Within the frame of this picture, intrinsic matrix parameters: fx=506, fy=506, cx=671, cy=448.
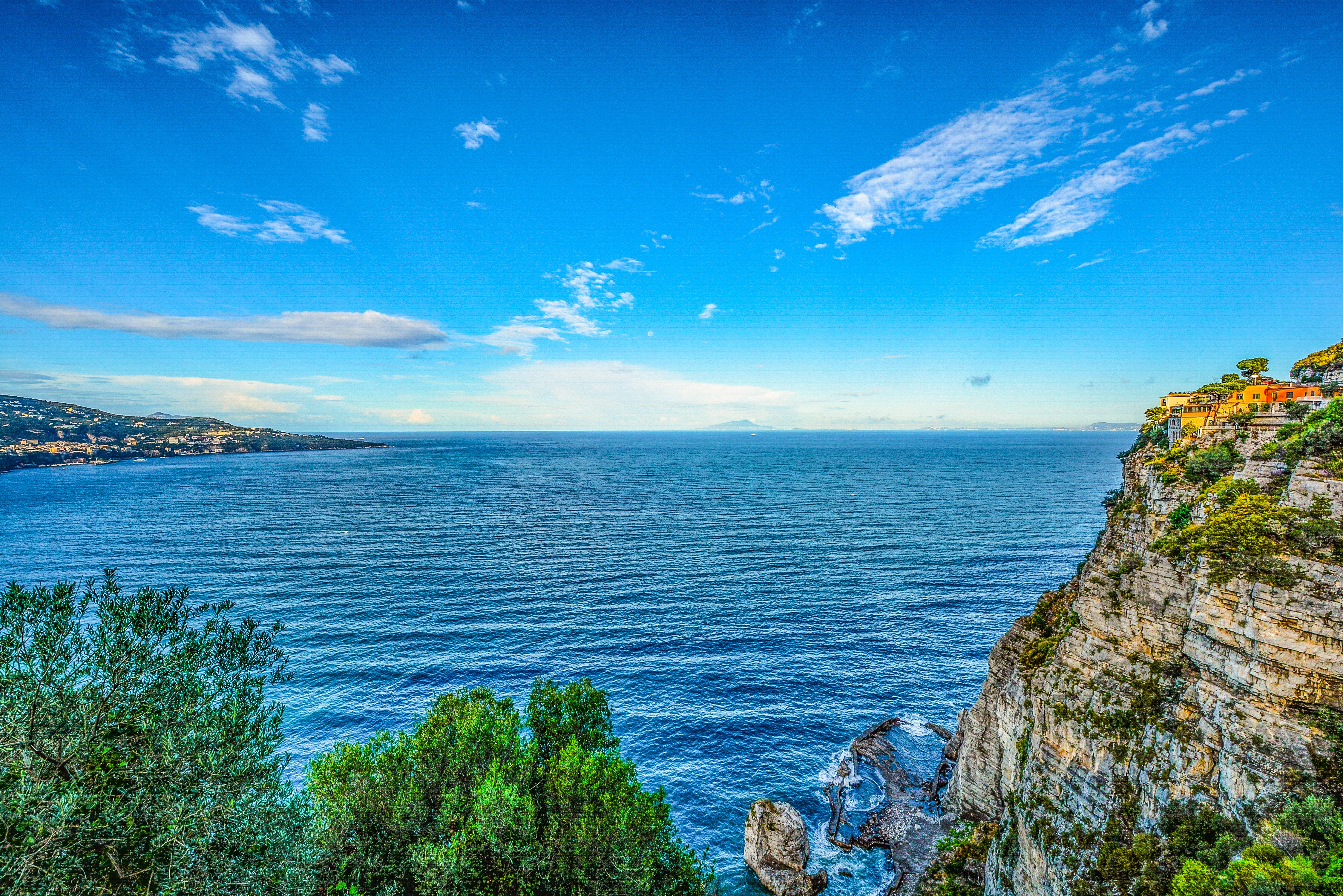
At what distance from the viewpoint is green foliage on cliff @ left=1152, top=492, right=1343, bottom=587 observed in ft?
58.6

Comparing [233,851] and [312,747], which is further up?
[233,851]

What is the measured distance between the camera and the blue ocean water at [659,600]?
42.8m

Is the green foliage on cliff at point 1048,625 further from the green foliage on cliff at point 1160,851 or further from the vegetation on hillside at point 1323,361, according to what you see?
the vegetation on hillside at point 1323,361

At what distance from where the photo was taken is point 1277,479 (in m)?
22.7

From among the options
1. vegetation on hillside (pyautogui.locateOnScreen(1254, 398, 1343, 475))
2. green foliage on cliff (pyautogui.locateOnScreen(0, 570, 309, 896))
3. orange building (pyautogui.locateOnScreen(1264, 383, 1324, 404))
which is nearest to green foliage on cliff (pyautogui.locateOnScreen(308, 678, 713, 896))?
green foliage on cliff (pyautogui.locateOnScreen(0, 570, 309, 896))

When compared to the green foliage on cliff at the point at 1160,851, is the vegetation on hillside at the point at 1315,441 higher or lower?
higher

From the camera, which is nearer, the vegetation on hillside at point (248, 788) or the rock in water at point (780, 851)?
the vegetation on hillside at point (248, 788)

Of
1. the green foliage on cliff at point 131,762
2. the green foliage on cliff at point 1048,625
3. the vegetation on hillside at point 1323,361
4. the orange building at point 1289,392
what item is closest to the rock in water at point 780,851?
the green foliage on cliff at point 1048,625

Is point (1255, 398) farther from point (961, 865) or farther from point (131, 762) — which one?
point (131, 762)

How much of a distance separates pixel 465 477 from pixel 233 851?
188220 millimetres

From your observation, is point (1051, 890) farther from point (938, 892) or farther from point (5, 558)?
point (5, 558)

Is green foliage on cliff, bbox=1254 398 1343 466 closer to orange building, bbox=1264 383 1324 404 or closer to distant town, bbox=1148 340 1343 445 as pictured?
distant town, bbox=1148 340 1343 445

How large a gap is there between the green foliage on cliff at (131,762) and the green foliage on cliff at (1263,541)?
120 ft

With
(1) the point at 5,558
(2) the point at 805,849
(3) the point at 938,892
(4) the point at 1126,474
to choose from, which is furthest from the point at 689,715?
(1) the point at 5,558
